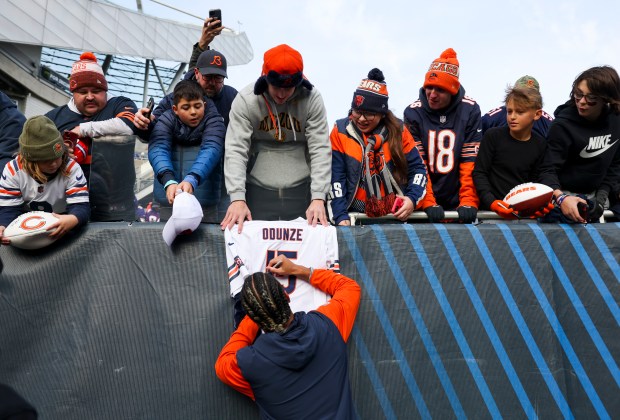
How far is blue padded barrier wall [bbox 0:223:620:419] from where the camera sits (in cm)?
327

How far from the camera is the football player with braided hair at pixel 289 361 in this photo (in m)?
2.70

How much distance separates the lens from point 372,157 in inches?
160

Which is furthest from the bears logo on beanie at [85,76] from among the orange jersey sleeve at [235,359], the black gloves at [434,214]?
the black gloves at [434,214]

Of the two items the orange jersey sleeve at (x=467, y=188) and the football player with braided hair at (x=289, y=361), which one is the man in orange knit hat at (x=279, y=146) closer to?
the football player with braided hair at (x=289, y=361)

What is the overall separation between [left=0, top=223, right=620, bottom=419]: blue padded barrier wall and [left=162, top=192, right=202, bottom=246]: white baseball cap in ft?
0.47

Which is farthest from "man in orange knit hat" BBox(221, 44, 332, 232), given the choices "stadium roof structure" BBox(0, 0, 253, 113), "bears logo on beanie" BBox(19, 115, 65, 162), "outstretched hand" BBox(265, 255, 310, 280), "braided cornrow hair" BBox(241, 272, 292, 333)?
"stadium roof structure" BBox(0, 0, 253, 113)

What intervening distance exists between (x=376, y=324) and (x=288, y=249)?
72 cm

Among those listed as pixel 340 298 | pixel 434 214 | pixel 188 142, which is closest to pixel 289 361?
pixel 340 298

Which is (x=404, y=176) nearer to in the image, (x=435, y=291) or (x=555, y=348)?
(x=435, y=291)

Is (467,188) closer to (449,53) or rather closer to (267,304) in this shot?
(449,53)

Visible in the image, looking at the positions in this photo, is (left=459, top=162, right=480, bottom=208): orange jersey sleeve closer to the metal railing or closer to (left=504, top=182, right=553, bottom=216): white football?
the metal railing

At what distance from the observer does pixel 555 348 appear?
3.47 m

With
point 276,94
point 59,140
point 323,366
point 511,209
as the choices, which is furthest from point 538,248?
point 59,140

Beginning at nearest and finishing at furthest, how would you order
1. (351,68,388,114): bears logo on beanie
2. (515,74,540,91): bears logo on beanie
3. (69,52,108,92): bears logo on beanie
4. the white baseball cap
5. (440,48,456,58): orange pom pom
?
1. the white baseball cap
2. (351,68,388,114): bears logo on beanie
3. (69,52,108,92): bears logo on beanie
4. (440,48,456,58): orange pom pom
5. (515,74,540,91): bears logo on beanie
